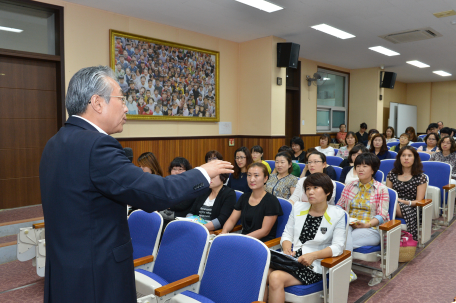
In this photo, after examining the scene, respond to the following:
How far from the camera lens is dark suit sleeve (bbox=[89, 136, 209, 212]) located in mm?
1068

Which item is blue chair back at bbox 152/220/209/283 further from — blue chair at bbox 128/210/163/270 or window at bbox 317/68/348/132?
window at bbox 317/68/348/132

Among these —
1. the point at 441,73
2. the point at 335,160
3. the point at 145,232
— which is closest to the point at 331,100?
the point at 441,73

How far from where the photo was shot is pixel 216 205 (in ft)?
10.8

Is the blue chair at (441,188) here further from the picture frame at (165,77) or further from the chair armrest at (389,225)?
the picture frame at (165,77)

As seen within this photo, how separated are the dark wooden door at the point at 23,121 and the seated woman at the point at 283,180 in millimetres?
3488

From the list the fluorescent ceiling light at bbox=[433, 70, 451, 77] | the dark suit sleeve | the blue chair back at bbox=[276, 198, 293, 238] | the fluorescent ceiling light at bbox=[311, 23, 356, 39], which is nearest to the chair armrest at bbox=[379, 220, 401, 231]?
the blue chair back at bbox=[276, 198, 293, 238]

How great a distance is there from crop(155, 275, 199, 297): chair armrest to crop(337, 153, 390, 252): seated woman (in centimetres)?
158

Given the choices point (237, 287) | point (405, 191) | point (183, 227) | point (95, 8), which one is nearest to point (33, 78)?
point (95, 8)

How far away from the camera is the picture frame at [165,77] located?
574 centimetres

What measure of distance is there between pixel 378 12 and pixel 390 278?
435 centimetres

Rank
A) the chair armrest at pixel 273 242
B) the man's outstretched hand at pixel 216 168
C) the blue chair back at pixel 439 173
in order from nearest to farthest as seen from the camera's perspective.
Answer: the man's outstretched hand at pixel 216 168 < the chair armrest at pixel 273 242 < the blue chair back at pixel 439 173

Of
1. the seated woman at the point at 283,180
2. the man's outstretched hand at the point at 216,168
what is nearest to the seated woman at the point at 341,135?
the seated woman at the point at 283,180

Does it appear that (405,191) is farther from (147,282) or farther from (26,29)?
(26,29)

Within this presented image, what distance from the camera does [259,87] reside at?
23.7ft
